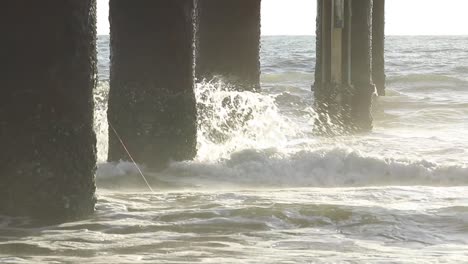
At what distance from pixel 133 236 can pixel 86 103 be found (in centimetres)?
75

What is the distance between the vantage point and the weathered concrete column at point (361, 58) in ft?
40.8

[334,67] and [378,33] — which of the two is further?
[378,33]

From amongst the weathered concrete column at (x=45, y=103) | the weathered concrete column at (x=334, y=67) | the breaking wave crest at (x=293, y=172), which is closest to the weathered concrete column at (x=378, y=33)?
the weathered concrete column at (x=334, y=67)

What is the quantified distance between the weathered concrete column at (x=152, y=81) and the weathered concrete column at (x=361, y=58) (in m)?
4.41

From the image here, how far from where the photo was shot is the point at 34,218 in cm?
577

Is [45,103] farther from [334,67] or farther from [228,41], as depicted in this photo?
[334,67]

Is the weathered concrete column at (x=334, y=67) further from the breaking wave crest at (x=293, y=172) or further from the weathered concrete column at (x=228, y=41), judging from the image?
the breaking wave crest at (x=293, y=172)

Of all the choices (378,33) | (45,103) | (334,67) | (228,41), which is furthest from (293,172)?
(378,33)

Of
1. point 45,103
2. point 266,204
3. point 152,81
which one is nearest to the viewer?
point 45,103

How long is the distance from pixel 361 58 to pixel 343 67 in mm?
551

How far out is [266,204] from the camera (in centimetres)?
671

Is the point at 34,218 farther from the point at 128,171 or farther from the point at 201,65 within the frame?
the point at 201,65

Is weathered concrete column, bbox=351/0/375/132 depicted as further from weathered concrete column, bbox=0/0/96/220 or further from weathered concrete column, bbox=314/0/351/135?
weathered concrete column, bbox=0/0/96/220

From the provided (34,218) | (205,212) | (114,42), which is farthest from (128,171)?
(34,218)
